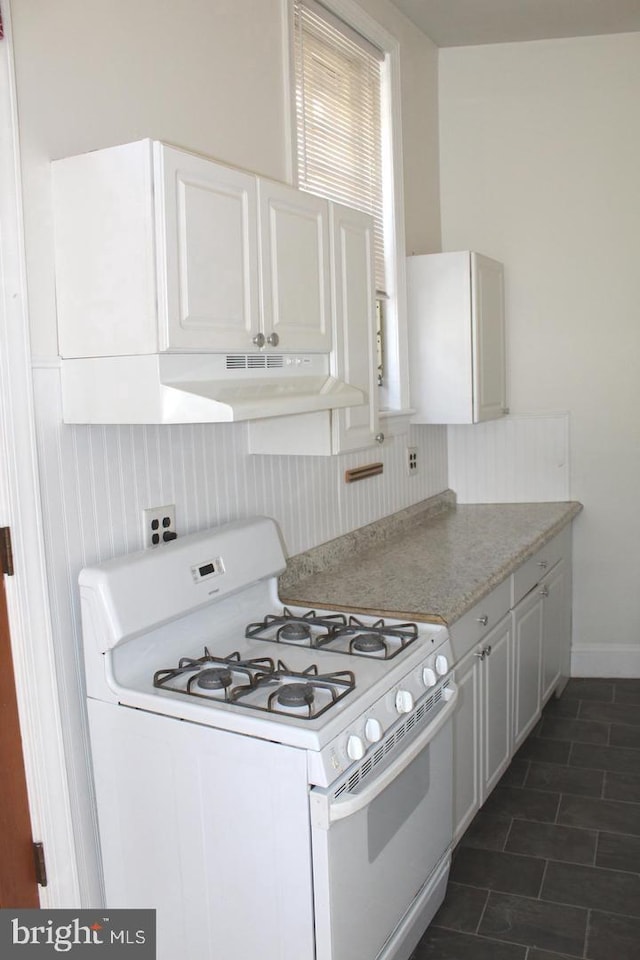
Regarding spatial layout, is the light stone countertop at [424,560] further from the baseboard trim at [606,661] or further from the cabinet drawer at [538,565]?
the baseboard trim at [606,661]

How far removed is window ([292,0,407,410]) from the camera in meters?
2.92

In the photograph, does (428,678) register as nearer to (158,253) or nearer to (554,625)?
(158,253)

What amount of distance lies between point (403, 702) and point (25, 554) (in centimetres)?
94

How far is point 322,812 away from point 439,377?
2.42 meters

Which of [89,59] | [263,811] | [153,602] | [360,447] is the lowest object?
[263,811]

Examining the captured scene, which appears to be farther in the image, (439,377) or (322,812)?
(439,377)

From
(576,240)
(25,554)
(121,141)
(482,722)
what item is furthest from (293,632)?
(576,240)

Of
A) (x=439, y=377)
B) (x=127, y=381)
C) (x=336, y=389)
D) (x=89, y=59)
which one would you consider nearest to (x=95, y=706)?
(x=127, y=381)

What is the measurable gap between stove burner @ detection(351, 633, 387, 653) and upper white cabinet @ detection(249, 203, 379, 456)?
0.57 m

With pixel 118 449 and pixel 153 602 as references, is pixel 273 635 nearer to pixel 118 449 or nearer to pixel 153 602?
pixel 153 602

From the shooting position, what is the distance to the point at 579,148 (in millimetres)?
4098

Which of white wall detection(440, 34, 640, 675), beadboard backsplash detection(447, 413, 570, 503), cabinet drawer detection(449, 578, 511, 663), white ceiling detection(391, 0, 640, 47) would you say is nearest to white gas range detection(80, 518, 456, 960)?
cabinet drawer detection(449, 578, 511, 663)

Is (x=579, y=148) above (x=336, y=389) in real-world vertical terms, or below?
above

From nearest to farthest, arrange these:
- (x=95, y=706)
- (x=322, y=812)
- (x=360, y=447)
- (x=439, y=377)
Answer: (x=322, y=812) < (x=95, y=706) < (x=360, y=447) < (x=439, y=377)
